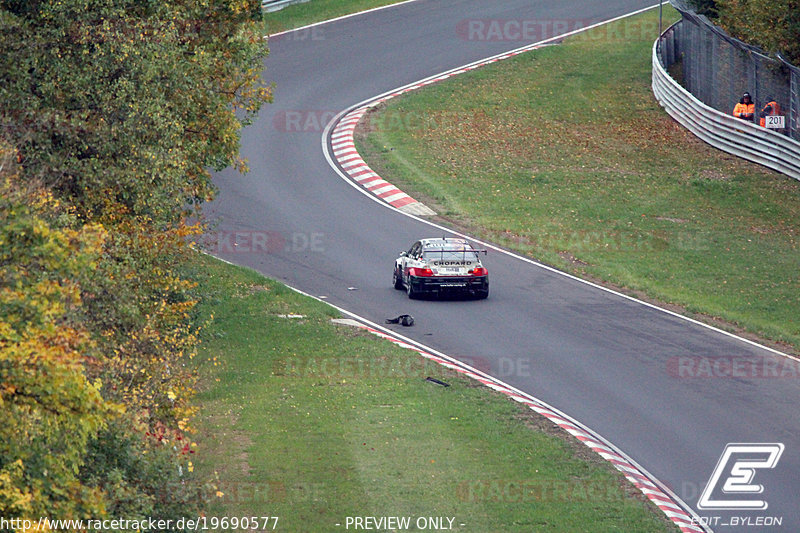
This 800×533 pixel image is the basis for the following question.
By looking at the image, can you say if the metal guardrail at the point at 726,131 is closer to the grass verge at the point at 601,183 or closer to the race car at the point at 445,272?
the grass verge at the point at 601,183

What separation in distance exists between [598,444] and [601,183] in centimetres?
2065

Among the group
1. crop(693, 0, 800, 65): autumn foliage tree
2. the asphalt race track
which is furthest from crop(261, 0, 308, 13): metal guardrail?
crop(693, 0, 800, 65): autumn foliage tree

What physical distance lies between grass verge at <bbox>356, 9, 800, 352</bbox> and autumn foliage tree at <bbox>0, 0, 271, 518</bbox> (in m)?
12.6

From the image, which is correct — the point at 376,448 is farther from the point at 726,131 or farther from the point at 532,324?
the point at 726,131

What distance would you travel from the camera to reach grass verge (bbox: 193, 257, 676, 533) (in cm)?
1323

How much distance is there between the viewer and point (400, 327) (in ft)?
75.7

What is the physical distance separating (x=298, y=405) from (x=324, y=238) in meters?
12.7

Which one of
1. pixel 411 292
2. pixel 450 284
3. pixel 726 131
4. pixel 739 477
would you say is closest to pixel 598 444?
pixel 739 477

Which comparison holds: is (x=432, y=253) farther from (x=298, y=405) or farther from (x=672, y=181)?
(x=672, y=181)

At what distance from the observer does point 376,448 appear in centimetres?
1549

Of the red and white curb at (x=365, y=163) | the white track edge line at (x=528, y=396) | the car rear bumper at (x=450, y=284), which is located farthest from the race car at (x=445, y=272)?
the red and white curb at (x=365, y=163)

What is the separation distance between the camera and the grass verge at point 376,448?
13227 mm

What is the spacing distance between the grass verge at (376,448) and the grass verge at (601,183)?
8.90 metres

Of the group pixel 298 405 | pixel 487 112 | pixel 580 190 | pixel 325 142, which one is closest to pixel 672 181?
pixel 580 190
